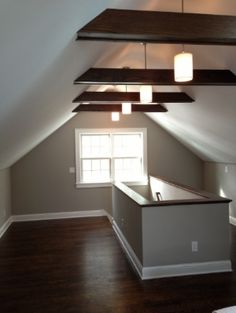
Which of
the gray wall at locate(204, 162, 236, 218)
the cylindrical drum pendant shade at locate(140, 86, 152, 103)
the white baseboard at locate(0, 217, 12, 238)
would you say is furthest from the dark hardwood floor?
the cylindrical drum pendant shade at locate(140, 86, 152, 103)

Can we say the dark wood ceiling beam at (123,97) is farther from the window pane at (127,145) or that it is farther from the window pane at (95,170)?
the window pane at (95,170)

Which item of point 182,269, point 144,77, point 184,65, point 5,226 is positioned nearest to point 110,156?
point 5,226

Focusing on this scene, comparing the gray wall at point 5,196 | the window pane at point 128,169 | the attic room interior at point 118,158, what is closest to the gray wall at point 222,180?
the attic room interior at point 118,158

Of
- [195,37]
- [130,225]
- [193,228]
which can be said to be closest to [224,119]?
[193,228]

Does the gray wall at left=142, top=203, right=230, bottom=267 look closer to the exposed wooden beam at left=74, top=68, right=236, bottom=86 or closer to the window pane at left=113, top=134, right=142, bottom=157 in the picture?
the exposed wooden beam at left=74, top=68, right=236, bottom=86

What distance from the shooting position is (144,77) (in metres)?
3.47

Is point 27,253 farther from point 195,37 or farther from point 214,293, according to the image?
point 195,37

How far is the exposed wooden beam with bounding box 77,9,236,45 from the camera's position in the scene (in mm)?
1954

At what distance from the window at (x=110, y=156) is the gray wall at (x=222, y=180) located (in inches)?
58.9

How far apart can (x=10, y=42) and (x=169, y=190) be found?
432 centimetres

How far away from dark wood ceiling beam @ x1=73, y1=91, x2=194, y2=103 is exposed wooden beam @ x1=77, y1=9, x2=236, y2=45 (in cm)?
226

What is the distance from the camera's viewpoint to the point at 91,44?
243cm

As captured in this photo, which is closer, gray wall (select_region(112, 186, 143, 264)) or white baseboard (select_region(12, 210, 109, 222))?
gray wall (select_region(112, 186, 143, 264))

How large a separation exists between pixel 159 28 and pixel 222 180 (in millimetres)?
4719
